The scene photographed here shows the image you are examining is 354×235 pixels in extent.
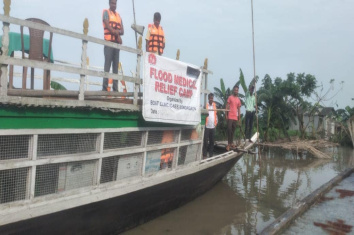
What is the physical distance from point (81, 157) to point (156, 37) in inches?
135

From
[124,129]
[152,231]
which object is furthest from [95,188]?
[152,231]

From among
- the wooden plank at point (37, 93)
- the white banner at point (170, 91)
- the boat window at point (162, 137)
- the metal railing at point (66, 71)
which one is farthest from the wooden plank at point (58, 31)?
the boat window at point (162, 137)

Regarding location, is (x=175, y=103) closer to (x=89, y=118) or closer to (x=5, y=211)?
(x=89, y=118)

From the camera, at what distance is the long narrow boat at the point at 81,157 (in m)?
Result: 3.36

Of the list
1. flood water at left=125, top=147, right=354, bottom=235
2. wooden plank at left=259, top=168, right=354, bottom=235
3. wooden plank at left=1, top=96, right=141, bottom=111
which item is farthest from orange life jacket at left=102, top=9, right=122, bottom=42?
wooden plank at left=259, top=168, right=354, bottom=235

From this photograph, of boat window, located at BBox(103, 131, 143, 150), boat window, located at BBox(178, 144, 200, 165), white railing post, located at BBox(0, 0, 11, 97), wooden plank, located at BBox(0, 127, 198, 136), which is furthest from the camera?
boat window, located at BBox(178, 144, 200, 165)

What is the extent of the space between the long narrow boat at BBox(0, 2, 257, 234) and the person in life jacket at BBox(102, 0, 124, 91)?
0.83 metres

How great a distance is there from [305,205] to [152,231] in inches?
116

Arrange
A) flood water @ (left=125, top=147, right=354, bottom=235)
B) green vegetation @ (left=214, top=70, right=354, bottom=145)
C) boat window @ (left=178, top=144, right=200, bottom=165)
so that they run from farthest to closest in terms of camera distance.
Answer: green vegetation @ (left=214, top=70, right=354, bottom=145) < boat window @ (left=178, top=144, right=200, bottom=165) < flood water @ (left=125, top=147, right=354, bottom=235)

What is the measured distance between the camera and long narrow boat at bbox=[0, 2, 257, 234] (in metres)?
3.36

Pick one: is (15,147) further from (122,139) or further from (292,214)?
(292,214)

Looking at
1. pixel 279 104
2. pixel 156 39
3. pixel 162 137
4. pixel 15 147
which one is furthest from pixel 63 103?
pixel 279 104

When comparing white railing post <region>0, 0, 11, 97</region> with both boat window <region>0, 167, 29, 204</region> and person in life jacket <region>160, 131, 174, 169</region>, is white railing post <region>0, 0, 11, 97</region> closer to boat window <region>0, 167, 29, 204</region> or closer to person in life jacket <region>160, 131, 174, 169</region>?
boat window <region>0, 167, 29, 204</region>

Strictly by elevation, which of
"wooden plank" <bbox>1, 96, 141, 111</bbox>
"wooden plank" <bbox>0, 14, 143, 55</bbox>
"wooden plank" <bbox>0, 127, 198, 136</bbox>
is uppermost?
"wooden plank" <bbox>0, 14, 143, 55</bbox>
